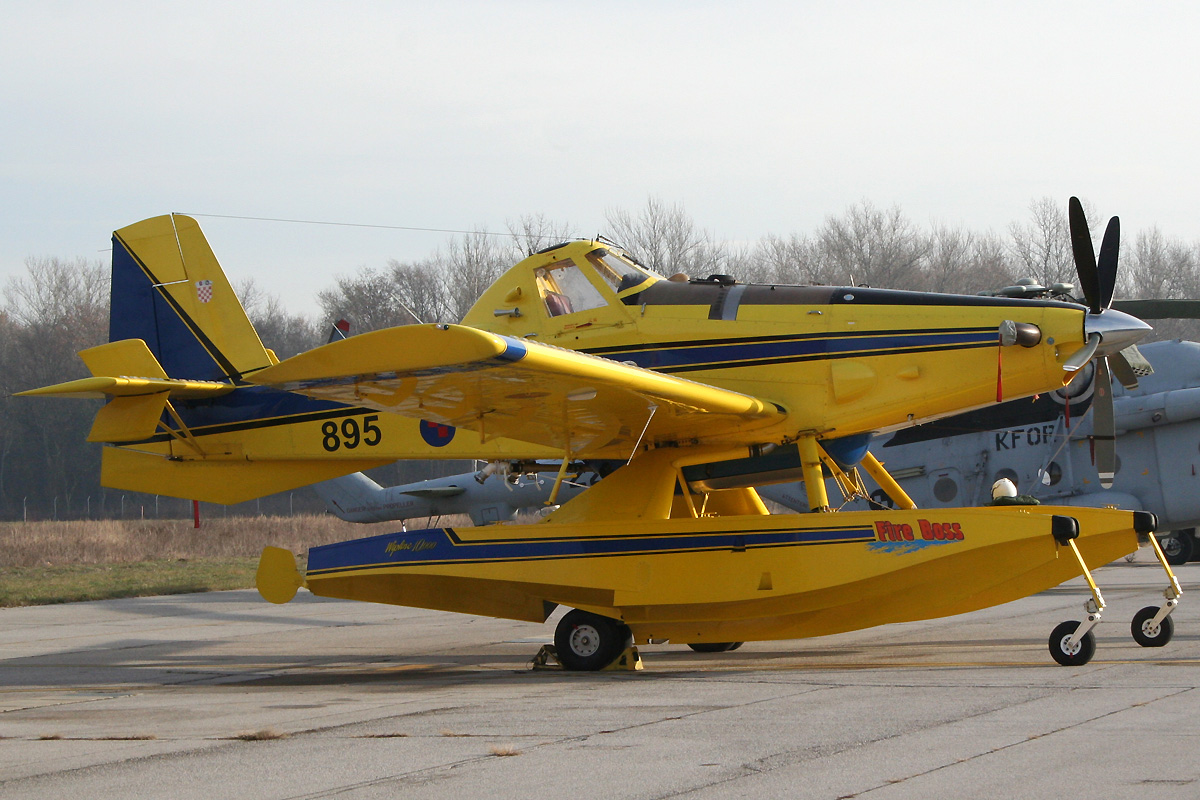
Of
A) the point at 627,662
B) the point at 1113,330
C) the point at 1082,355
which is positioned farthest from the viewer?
the point at 627,662

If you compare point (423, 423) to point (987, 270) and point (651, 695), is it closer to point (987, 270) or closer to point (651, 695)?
point (651, 695)

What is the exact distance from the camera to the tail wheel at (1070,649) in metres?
8.49

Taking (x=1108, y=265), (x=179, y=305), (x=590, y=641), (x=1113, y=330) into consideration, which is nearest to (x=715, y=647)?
(x=590, y=641)

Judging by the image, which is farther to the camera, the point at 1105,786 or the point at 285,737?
the point at 285,737

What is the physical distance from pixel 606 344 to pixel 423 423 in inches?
86.5

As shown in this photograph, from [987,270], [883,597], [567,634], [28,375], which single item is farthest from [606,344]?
[28,375]

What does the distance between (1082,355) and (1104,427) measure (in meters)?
2.13

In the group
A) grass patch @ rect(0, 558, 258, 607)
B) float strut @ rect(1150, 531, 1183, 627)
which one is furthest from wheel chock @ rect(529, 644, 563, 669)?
grass patch @ rect(0, 558, 258, 607)

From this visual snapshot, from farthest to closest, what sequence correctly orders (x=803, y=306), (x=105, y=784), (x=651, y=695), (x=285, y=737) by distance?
(x=803, y=306) → (x=651, y=695) → (x=285, y=737) → (x=105, y=784)

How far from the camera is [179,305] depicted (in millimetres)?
13055

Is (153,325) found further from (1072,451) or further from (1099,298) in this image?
(1072,451)

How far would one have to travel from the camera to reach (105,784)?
5.27 meters

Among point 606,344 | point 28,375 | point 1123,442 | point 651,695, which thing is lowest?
point 651,695

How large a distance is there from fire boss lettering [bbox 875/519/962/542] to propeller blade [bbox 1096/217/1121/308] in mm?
2657
